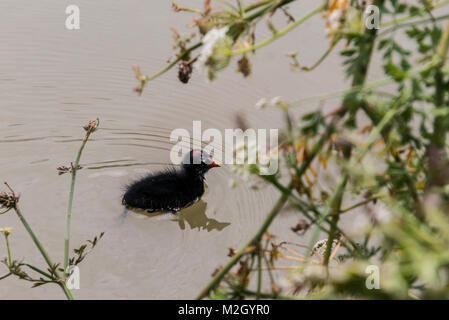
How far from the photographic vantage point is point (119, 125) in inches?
230

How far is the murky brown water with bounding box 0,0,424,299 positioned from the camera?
15.1ft

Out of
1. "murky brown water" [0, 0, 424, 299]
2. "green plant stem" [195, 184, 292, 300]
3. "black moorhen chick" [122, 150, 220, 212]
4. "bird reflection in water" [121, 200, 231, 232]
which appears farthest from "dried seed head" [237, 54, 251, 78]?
"black moorhen chick" [122, 150, 220, 212]

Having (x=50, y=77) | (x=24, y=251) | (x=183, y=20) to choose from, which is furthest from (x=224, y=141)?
(x=24, y=251)

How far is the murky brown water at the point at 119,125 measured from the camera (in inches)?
182

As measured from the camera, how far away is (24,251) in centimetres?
449

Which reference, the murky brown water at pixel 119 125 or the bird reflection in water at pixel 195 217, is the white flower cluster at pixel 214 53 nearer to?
the murky brown water at pixel 119 125

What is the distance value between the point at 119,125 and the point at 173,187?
83cm

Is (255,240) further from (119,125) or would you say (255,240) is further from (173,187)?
(119,125)

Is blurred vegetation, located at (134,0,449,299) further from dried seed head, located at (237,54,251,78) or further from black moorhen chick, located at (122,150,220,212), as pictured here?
black moorhen chick, located at (122,150,220,212)

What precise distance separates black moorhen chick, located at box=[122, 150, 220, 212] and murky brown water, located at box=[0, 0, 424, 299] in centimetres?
11
